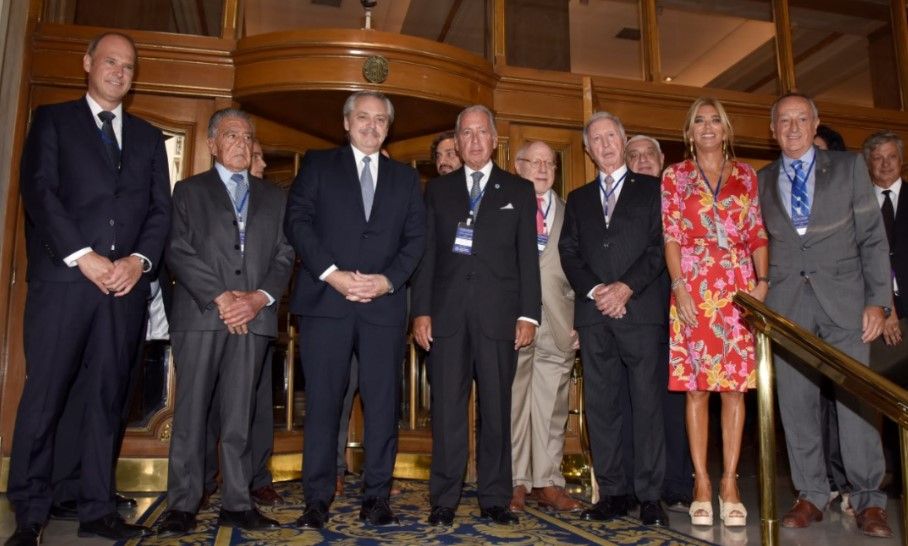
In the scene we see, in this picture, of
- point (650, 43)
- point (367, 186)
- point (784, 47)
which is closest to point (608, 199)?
point (367, 186)

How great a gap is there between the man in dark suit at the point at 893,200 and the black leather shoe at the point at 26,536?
3.93 meters

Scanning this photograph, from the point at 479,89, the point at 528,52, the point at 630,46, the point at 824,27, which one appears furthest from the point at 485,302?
the point at 824,27

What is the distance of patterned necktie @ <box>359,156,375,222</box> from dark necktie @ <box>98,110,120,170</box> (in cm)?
97

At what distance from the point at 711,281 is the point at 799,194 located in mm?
569

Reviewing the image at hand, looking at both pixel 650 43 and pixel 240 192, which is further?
pixel 650 43

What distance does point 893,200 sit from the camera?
13.2ft

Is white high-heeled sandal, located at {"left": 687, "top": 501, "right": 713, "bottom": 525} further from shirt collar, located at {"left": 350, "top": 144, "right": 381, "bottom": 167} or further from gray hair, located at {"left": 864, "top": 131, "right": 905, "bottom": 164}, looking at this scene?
gray hair, located at {"left": 864, "top": 131, "right": 905, "bottom": 164}

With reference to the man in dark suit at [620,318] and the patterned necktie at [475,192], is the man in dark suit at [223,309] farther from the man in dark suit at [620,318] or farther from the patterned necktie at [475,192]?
the man in dark suit at [620,318]

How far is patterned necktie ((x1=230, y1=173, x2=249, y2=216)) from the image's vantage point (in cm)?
309

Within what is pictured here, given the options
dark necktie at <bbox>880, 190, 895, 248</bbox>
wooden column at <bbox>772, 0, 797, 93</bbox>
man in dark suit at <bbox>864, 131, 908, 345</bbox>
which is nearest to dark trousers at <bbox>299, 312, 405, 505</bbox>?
man in dark suit at <bbox>864, 131, 908, 345</bbox>

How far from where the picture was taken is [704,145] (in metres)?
3.20

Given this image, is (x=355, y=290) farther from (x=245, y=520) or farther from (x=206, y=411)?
(x=245, y=520)

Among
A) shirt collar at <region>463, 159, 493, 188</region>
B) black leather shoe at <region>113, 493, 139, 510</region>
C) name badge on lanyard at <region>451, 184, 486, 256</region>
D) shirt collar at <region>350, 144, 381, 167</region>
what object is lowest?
black leather shoe at <region>113, 493, 139, 510</region>

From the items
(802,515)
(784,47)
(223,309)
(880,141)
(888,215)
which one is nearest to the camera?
(223,309)
